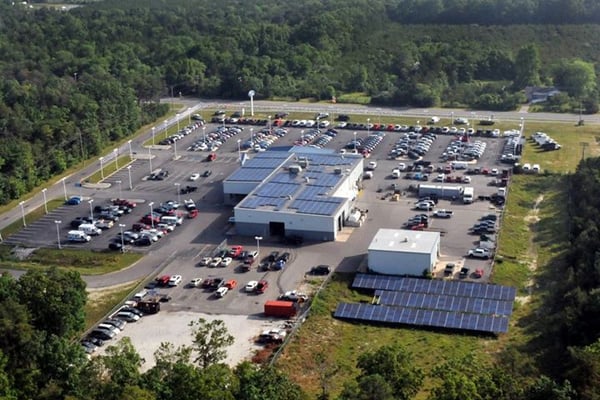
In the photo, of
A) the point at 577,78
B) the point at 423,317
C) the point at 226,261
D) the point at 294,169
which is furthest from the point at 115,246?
the point at 577,78

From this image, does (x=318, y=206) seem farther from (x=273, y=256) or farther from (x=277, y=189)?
(x=273, y=256)

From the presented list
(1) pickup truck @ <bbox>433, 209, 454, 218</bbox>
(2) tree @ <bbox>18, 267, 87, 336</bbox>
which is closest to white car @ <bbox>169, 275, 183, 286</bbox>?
(2) tree @ <bbox>18, 267, 87, 336</bbox>

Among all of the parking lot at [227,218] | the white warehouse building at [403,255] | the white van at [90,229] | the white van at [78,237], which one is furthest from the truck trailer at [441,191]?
the white van at [78,237]

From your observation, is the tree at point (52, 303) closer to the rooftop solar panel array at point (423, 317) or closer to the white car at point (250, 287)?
the white car at point (250, 287)

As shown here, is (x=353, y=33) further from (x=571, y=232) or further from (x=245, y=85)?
(x=571, y=232)

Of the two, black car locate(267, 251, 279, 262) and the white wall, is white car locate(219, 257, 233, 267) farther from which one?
the white wall
